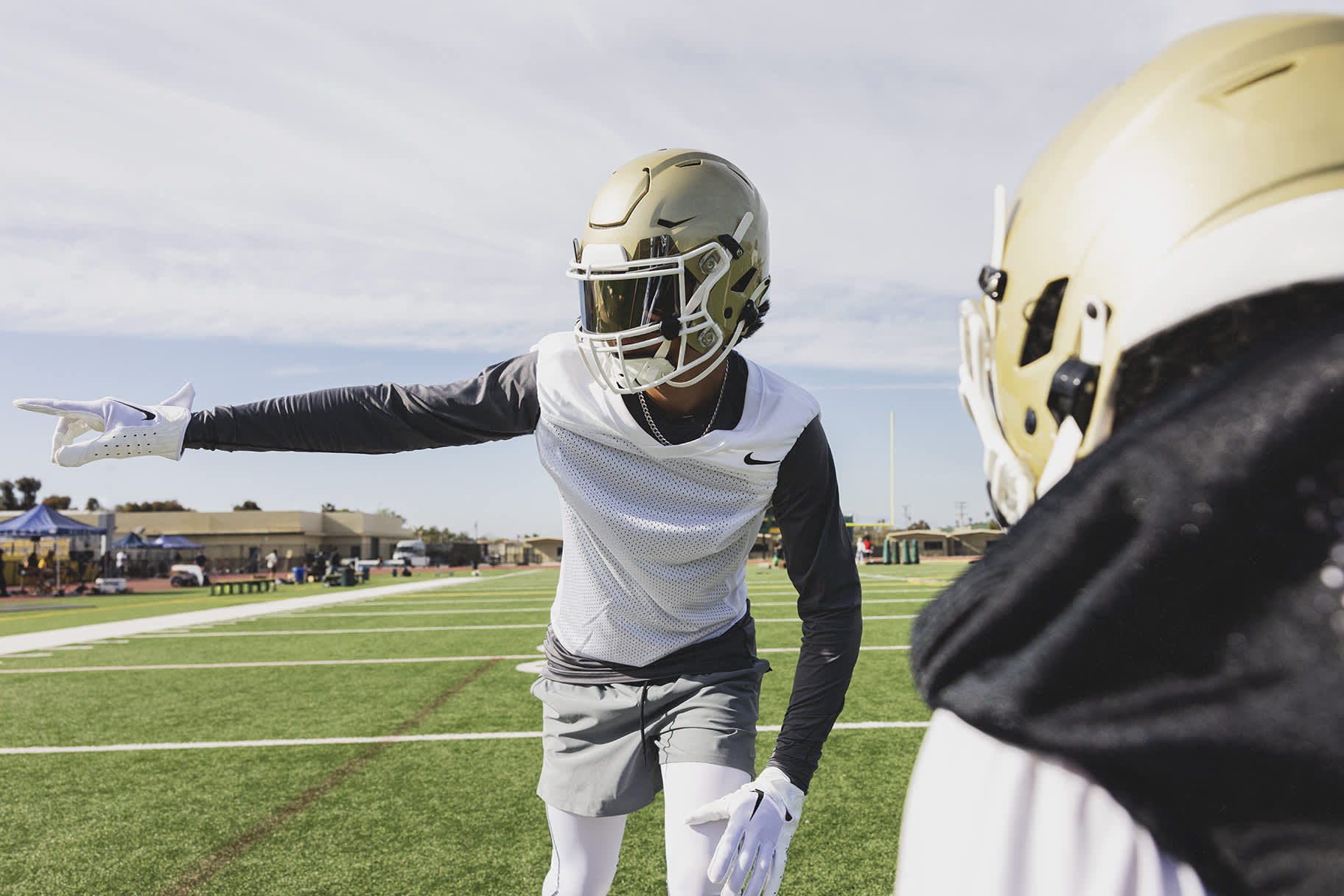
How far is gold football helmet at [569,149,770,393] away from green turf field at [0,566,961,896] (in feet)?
3.37

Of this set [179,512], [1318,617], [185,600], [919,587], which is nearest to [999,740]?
[1318,617]

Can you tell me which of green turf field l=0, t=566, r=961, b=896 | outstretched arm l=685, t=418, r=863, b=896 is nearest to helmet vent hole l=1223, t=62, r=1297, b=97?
green turf field l=0, t=566, r=961, b=896

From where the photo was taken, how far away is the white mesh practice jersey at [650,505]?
2.54 metres

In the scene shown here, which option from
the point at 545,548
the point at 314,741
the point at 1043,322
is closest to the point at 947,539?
the point at 545,548

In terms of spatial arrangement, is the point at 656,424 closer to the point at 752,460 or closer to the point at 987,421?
the point at 752,460

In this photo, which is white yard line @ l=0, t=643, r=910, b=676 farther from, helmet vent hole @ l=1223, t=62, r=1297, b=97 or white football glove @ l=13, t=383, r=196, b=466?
helmet vent hole @ l=1223, t=62, r=1297, b=97

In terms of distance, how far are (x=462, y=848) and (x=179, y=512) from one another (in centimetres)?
7620

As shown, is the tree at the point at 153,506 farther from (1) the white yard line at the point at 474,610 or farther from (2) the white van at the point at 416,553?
(1) the white yard line at the point at 474,610

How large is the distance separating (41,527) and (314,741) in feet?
76.5

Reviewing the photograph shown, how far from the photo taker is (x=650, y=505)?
2580mm

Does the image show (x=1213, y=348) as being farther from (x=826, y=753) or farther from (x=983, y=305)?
(x=826, y=753)

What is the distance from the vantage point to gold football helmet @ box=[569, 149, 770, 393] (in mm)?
2471

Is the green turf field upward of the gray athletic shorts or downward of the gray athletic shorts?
downward

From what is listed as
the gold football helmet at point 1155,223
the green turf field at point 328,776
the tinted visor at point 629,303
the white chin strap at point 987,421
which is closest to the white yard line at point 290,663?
the green turf field at point 328,776
